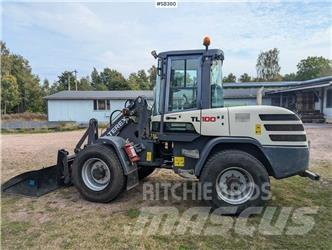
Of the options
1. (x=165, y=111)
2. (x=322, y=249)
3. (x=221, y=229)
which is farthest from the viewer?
(x=165, y=111)

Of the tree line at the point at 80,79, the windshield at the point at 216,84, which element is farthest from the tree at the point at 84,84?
the windshield at the point at 216,84

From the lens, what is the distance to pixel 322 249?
3080 mm

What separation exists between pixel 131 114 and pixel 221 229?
7.89ft

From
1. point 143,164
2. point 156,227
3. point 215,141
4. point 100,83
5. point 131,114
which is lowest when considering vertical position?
point 156,227

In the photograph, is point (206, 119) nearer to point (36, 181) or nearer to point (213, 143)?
point (213, 143)

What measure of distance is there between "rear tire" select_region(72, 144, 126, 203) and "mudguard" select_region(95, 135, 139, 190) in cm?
7

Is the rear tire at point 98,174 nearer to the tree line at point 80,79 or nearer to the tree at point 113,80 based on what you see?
the tree line at point 80,79

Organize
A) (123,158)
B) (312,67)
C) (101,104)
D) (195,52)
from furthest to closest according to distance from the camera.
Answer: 1. (312,67)
2. (101,104)
3. (123,158)
4. (195,52)

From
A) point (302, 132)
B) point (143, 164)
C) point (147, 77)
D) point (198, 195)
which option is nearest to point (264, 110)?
point (302, 132)

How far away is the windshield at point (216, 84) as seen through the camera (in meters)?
4.30

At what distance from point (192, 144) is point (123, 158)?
3.71 feet

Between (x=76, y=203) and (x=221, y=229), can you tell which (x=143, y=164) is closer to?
(x=76, y=203)

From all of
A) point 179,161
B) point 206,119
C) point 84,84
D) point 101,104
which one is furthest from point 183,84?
point 84,84

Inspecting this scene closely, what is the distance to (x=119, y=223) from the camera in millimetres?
3773
